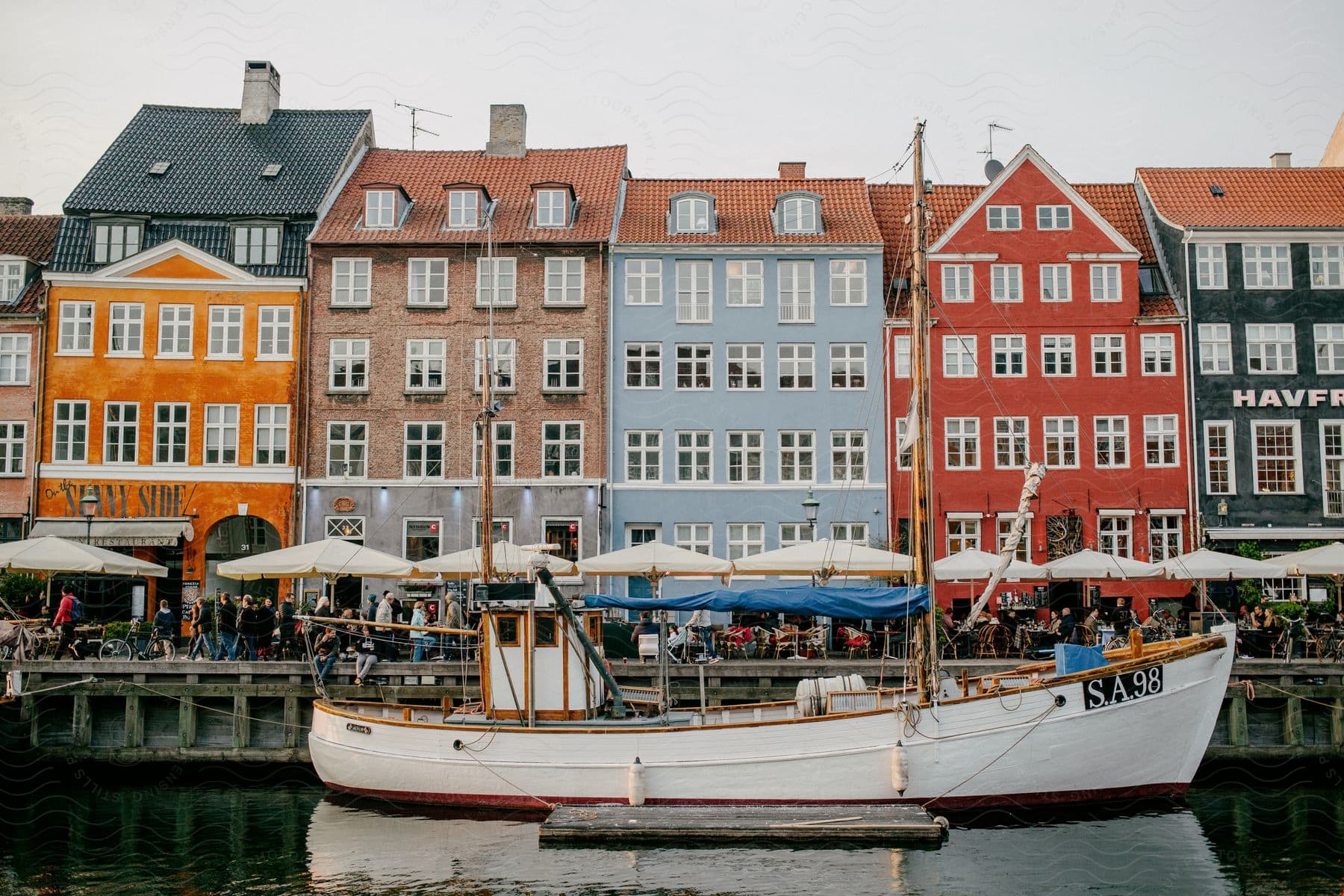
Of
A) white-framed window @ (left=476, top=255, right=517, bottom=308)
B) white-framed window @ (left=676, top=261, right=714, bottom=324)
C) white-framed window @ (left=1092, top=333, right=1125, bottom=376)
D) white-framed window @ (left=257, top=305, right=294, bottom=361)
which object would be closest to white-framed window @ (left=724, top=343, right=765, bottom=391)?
white-framed window @ (left=676, top=261, right=714, bottom=324)

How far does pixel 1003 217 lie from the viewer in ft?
128

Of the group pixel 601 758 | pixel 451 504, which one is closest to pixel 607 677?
pixel 601 758

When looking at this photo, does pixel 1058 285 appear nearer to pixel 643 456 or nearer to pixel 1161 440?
pixel 1161 440

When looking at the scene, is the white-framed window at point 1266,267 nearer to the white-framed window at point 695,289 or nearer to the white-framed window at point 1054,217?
the white-framed window at point 1054,217

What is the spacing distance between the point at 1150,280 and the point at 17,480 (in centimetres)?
3503

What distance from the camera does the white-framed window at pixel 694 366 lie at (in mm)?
38906

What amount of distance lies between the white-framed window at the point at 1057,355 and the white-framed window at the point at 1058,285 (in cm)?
117

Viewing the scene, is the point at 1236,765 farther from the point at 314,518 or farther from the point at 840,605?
the point at 314,518

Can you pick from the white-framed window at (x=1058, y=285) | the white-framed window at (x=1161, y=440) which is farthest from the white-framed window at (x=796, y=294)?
the white-framed window at (x=1161, y=440)

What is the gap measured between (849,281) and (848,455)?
A: 5.43m

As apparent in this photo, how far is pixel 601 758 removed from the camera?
859 inches

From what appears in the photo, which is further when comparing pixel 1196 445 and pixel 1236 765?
pixel 1196 445

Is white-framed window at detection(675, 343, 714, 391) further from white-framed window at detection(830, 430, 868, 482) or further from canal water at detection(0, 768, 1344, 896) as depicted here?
canal water at detection(0, 768, 1344, 896)

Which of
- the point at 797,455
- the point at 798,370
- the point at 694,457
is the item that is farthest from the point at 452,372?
the point at 797,455
